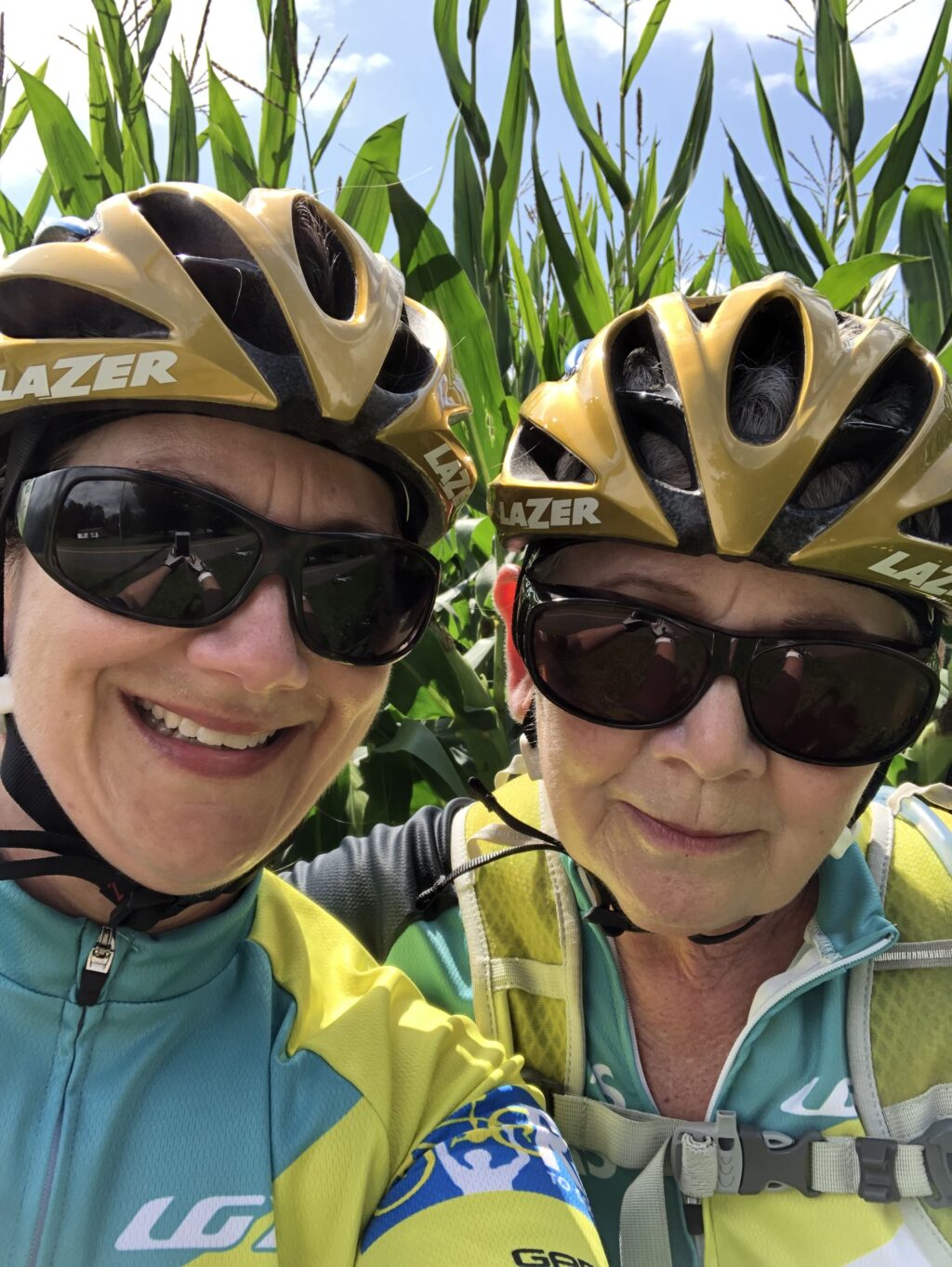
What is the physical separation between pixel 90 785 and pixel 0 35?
1.88 meters

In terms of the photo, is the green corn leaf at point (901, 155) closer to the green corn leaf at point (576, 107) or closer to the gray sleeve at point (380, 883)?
the green corn leaf at point (576, 107)

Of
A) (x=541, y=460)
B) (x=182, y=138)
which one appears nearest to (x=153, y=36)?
(x=182, y=138)

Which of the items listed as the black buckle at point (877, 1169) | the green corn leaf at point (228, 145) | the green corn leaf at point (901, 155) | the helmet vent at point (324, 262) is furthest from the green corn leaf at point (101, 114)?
the black buckle at point (877, 1169)

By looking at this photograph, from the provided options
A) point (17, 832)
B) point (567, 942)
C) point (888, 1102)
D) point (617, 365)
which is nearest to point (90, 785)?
Answer: point (17, 832)

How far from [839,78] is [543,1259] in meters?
2.69

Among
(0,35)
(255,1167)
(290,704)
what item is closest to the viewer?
(255,1167)

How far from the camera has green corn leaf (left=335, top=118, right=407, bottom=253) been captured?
7.11 feet

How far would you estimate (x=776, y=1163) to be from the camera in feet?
→ 4.22

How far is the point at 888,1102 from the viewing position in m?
1.32

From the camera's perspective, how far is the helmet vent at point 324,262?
1.28 metres

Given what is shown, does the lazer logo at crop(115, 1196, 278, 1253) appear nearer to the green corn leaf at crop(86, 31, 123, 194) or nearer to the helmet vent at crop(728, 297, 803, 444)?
the helmet vent at crop(728, 297, 803, 444)

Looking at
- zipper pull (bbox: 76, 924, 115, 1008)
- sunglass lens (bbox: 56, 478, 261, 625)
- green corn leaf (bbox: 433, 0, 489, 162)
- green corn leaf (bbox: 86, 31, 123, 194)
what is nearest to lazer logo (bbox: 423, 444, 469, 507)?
sunglass lens (bbox: 56, 478, 261, 625)

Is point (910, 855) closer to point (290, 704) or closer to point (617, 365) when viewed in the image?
point (617, 365)

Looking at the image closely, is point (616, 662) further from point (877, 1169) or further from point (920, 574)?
point (877, 1169)
